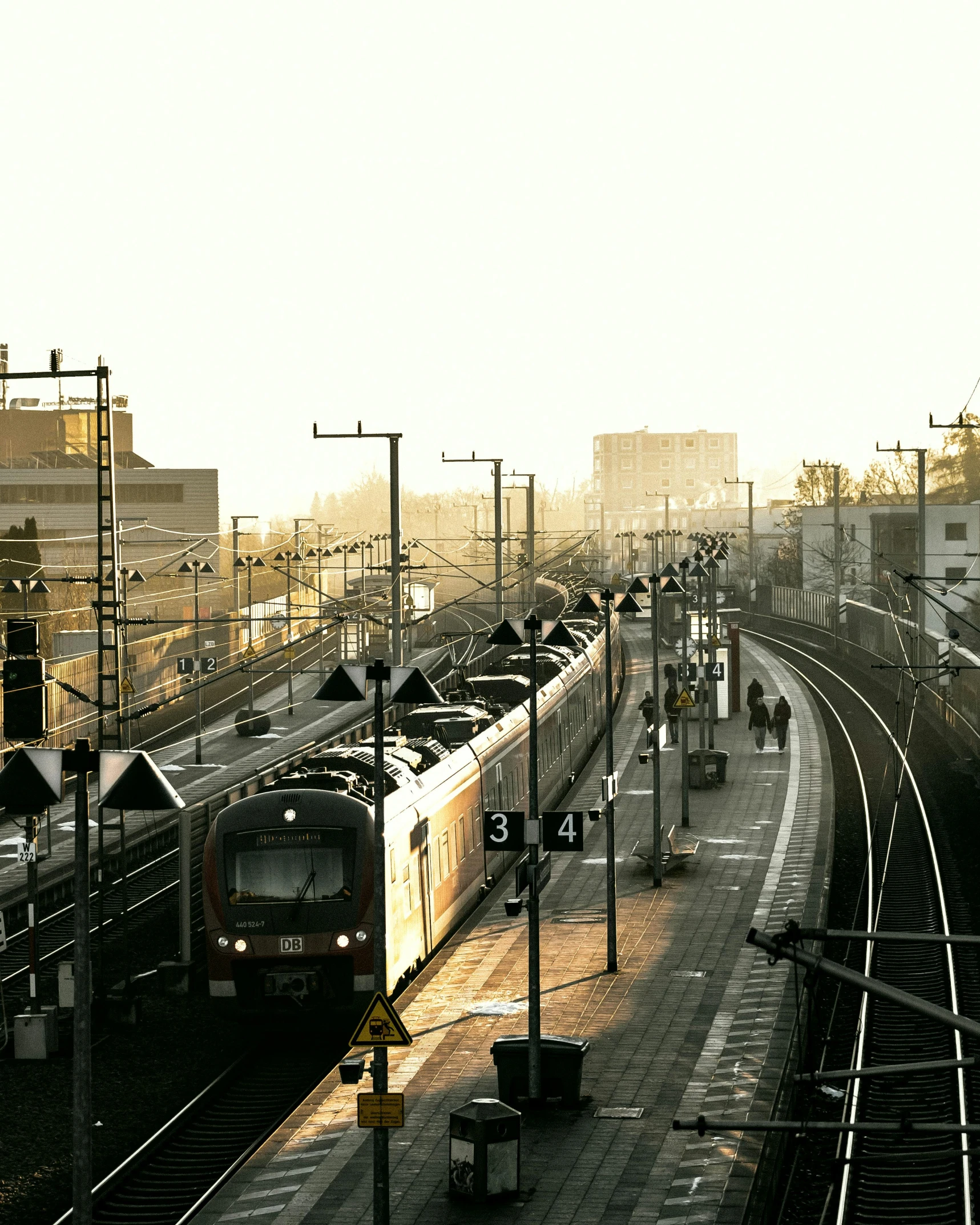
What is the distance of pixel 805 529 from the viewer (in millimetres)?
94750

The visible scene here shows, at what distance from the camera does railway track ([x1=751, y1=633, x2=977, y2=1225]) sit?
14242 millimetres

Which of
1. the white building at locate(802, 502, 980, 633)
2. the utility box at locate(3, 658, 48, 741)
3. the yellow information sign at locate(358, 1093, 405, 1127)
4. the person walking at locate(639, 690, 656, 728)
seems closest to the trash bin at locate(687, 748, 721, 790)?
the person walking at locate(639, 690, 656, 728)

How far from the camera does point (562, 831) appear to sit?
1864cm

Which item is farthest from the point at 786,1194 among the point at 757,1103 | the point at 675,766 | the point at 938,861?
the point at 675,766

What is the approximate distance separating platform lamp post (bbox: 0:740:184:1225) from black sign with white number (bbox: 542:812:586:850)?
7636 mm

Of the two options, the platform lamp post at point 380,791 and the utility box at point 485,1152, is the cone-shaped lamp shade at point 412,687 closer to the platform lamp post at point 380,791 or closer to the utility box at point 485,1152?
the platform lamp post at point 380,791

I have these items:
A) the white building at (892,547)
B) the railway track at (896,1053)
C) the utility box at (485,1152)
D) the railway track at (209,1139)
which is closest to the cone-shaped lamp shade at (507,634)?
the railway track at (209,1139)

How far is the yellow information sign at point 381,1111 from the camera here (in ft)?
40.4

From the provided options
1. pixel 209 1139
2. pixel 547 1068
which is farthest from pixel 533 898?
pixel 209 1139

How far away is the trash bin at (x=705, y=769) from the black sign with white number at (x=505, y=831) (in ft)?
61.0

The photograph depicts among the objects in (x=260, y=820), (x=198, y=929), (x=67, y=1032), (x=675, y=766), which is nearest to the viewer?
(x=260, y=820)

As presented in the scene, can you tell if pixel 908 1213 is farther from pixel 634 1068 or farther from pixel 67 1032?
pixel 67 1032

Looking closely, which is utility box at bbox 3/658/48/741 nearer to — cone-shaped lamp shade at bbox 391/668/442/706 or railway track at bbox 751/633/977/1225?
cone-shaped lamp shade at bbox 391/668/442/706

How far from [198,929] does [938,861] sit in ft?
44.6
